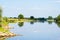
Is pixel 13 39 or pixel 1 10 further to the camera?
pixel 1 10

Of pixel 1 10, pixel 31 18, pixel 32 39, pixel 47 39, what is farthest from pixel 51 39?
pixel 31 18

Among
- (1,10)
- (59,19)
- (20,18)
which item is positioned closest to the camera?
(1,10)

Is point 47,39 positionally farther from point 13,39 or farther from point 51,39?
point 13,39

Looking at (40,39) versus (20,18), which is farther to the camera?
(20,18)

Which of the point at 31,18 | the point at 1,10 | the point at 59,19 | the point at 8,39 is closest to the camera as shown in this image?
the point at 8,39

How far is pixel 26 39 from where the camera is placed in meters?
41.1

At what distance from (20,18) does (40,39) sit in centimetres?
13202

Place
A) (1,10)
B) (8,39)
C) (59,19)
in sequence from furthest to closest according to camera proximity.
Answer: (59,19) < (1,10) < (8,39)

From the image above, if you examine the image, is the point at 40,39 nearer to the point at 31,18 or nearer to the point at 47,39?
the point at 47,39

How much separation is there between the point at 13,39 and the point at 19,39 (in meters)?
1.16

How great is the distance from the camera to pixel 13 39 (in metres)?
39.7

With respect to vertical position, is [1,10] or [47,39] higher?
[1,10]

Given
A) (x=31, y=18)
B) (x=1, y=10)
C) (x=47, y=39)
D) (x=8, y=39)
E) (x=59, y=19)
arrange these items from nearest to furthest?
(x=8, y=39) → (x=47, y=39) → (x=1, y=10) → (x=59, y=19) → (x=31, y=18)

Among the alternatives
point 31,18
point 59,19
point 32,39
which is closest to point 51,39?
point 32,39
